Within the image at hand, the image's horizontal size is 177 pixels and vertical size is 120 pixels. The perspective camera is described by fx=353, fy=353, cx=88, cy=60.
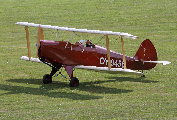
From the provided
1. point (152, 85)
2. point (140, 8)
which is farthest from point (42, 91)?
point (140, 8)

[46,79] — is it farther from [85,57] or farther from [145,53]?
[145,53]

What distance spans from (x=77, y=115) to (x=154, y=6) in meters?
35.3

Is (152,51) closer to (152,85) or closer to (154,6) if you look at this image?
(152,85)

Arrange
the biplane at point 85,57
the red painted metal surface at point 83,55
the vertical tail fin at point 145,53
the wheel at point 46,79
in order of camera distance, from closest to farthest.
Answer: the biplane at point 85,57
the red painted metal surface at point 83,55
the wheel at point 46,79
the vertical tail fin at point 145,53

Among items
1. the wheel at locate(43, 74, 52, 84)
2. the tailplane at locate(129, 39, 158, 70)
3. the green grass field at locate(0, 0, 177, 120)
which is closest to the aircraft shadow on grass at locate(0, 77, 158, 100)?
the green grass field at locate(0, 0, 177, 120)

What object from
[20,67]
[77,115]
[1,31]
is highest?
[1,31]

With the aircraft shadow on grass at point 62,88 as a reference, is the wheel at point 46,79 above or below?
above

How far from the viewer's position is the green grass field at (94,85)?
13.7 m

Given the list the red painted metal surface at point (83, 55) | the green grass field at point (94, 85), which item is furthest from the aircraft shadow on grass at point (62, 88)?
the red painted metal surface at point (83, 55)

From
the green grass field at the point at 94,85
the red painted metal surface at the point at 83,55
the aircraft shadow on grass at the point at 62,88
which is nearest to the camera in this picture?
the green grass field at the point at 94,85

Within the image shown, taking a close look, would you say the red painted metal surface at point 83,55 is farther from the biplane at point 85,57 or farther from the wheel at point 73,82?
the wheel at point 73,82

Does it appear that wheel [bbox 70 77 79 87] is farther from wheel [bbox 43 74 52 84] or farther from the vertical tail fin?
the vertical tail fin

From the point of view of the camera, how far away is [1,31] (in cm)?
3741

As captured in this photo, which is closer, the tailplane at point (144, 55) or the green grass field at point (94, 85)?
the green grass field at point (94, 85)
